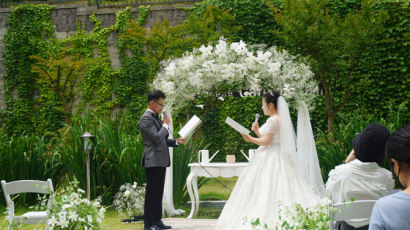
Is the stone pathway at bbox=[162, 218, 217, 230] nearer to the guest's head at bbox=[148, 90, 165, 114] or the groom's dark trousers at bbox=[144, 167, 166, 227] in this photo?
the groom's dark trousers at bbox=[144, 167, 166, 227]

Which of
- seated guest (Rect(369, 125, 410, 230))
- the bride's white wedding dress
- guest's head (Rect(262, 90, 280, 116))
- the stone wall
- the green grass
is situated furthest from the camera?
the stone wall

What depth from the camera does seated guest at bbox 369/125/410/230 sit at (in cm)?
143

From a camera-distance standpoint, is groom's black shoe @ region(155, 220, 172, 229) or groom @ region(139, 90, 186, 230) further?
groom's black shoe @ region(155, 220, 172, 229)

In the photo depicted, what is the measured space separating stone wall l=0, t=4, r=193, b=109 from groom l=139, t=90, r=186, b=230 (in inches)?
242

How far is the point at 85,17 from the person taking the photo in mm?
11312

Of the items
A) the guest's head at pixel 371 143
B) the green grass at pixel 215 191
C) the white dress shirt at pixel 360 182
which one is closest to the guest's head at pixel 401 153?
the guest's head at pixel 371 143

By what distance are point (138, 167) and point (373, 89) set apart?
5.35 metres

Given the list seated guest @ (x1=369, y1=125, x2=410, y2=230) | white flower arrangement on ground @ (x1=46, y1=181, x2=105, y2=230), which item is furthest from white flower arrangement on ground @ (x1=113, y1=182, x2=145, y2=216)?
seated guest @ (x1=369, y1=125, x2=410, y2=230)

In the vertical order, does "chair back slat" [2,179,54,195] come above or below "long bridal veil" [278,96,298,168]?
below

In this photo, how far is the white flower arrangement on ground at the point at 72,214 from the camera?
9.96 feet

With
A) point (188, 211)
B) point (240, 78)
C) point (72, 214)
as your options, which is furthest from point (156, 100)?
point (188, 211)

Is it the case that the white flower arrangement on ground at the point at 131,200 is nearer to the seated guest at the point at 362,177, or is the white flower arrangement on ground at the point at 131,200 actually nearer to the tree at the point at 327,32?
the seated guest at the point at 362,177

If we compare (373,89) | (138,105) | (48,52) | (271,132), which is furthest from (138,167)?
(48,52)

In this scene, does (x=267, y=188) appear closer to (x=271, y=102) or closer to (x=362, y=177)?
(x=271, y=102)
